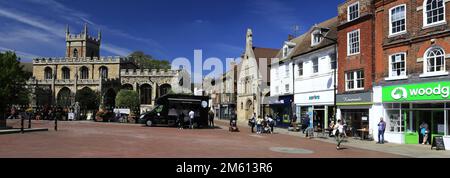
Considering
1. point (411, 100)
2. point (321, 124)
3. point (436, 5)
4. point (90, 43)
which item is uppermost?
point (90, 43)

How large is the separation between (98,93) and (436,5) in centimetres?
5592

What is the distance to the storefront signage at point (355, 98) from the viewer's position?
77.3ft

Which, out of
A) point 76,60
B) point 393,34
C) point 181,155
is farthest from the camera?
point 76,60

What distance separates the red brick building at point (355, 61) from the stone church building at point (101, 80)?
44862mm

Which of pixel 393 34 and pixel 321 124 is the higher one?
pixel 393 34

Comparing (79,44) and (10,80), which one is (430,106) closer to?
(10,80)

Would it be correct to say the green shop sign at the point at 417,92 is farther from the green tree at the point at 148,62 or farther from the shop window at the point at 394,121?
the green tree at the point at 148,62

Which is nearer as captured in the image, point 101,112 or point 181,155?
point 181,155

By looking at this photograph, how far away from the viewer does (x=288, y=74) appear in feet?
121

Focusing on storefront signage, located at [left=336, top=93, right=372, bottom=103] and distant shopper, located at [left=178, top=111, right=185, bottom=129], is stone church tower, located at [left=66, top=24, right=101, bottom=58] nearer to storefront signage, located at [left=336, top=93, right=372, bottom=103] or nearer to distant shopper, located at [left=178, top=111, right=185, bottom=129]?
distant shopper, located at [left=178, top=111, right=185, bottom=129]

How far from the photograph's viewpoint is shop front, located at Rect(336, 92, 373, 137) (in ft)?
77.6

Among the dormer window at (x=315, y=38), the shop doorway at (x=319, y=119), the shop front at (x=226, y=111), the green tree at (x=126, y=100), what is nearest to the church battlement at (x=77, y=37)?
the green tree at (x=126, y=100)

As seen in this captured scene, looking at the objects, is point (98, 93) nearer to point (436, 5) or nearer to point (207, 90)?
point (207, 90)

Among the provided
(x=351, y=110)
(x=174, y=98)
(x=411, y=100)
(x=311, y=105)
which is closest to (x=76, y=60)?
(x=174, y=98)
